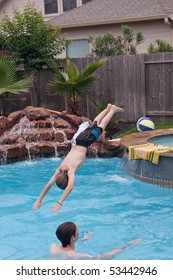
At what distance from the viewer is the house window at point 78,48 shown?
2028 centimetres

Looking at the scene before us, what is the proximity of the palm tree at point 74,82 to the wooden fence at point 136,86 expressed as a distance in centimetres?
66

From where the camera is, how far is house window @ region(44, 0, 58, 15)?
23.2 metres

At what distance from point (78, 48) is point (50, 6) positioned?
154 inches

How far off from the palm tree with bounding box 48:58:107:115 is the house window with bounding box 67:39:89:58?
5.90 meters

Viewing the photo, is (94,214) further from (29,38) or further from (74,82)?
(29,38)

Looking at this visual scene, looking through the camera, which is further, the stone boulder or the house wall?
the house wall

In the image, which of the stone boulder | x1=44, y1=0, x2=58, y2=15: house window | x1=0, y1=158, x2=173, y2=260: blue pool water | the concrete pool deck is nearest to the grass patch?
the stone boulder

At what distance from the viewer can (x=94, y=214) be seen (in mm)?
8172

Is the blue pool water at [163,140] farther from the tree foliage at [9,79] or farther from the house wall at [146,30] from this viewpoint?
the house wall at [146,30]

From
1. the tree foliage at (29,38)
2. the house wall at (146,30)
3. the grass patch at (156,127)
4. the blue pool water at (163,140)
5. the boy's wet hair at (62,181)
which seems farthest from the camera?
the house wall at (146,30)

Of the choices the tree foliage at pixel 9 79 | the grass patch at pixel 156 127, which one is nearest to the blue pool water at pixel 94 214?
the grass patch at pixel 156 127

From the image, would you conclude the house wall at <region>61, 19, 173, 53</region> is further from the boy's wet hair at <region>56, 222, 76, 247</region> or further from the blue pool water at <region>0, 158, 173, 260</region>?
the boy's wet hair at <region>56, 222, 76, 247</region>

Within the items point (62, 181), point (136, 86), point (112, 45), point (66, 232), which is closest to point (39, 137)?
point (136, 86)

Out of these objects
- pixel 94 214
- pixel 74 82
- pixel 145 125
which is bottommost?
pixel 94 214
